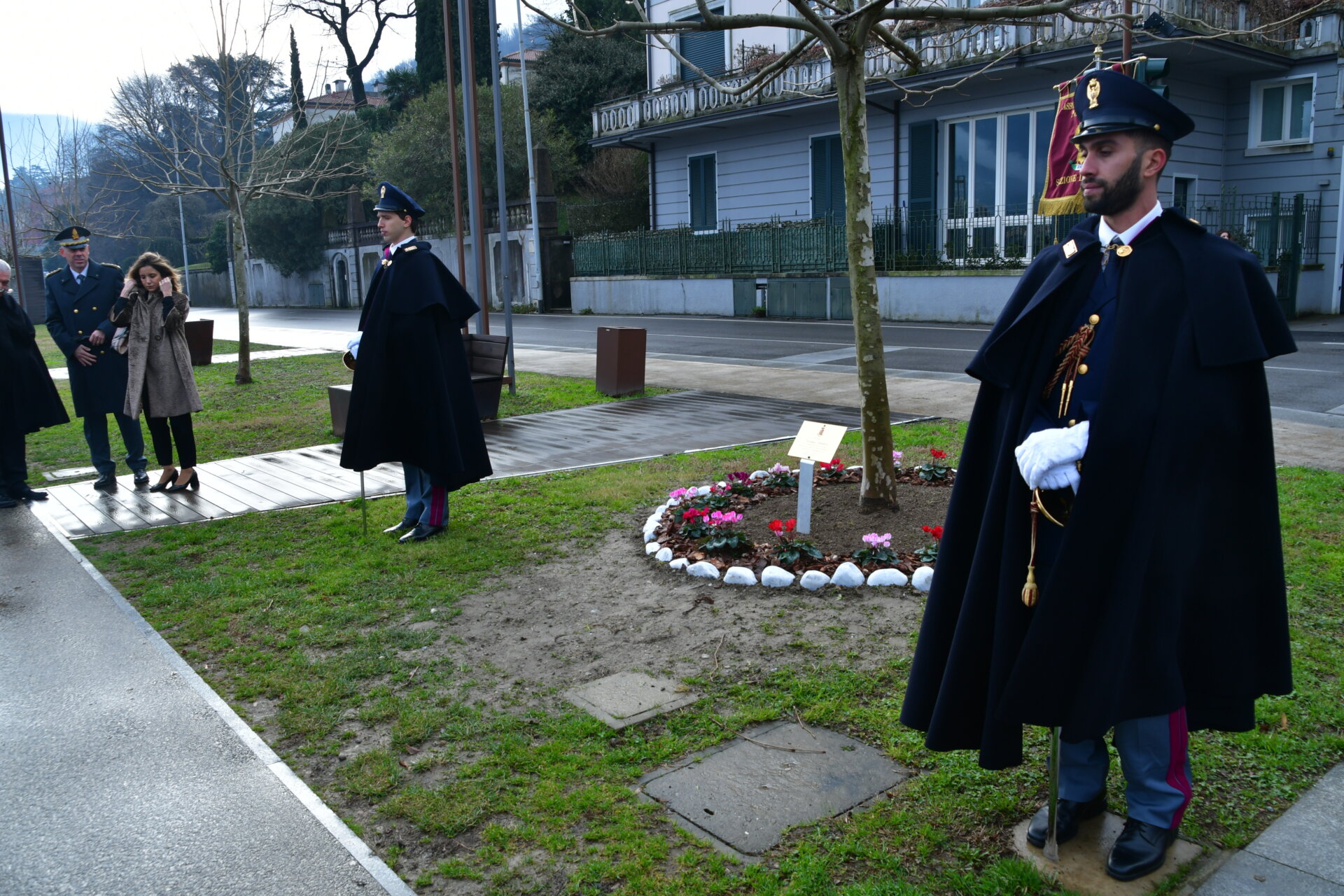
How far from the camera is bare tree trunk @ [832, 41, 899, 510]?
20.0 feet

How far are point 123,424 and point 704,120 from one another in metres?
23.3

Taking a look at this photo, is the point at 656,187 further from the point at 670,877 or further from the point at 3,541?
the point at 670,877

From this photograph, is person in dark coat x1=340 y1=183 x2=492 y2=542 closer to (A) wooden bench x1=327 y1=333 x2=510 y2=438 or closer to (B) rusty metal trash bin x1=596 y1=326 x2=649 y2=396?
(A) wooden bench x1=327 y1=333 x2=510 y2=438

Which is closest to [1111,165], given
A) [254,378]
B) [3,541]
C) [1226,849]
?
[1226,849]

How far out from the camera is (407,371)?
21.9ft

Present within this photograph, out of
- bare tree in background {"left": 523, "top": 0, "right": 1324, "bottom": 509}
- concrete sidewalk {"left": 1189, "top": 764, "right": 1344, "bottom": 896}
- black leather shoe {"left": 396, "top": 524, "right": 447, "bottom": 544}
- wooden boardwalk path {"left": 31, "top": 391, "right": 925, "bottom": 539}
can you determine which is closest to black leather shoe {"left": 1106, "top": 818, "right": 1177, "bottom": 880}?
concrete sidewalk {"left": 1189, "top": 764, "right": 1344, "bottom": 896}

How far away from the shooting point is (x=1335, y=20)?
68.8ft

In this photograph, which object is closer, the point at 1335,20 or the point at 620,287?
the point at 1335,20

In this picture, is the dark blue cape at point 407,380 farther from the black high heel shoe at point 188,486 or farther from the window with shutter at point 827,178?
the window with shutter at point 827,178

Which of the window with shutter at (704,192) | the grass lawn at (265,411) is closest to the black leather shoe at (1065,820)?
the grass lawn at (265,411)

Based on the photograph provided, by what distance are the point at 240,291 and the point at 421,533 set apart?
1071 cm

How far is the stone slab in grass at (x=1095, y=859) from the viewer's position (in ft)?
9.42

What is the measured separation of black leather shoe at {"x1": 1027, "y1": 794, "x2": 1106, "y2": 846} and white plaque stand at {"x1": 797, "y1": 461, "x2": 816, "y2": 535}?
2.95 m

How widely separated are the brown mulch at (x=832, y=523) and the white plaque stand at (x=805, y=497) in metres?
0.07
